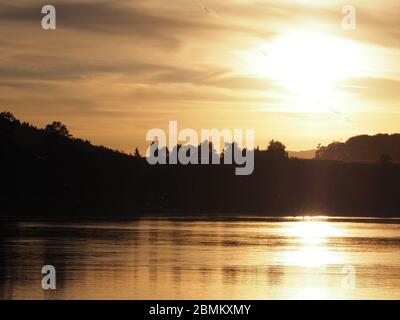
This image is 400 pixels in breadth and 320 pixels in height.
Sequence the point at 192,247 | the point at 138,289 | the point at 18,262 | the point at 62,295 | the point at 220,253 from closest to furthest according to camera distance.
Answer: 1. the point at 62,295
2. the point at 138,289
3. the point at 18,262
4. the point at 220,253
5. the point at 192,247

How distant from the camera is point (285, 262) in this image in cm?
9494

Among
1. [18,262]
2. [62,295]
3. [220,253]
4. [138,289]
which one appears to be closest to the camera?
[62,295]

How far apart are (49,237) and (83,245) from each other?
1809 cm

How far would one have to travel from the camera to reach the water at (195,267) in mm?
66562

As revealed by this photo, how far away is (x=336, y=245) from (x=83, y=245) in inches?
1437

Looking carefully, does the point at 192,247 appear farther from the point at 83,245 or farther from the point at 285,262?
the point at 285,262

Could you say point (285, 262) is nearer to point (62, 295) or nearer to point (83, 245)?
point (83, 245)

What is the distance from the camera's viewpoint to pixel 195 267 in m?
85.0

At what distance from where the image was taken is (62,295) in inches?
2489

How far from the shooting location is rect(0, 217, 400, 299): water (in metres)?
66.6
